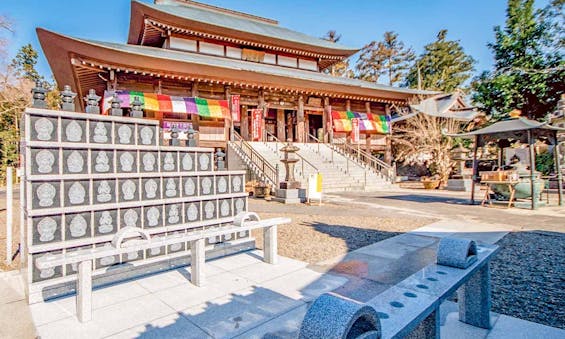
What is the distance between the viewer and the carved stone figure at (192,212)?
177 inches

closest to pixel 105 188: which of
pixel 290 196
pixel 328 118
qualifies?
pixel 290 196

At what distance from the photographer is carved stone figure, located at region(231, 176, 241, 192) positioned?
200 inches

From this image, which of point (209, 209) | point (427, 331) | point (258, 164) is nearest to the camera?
point (427, 331)

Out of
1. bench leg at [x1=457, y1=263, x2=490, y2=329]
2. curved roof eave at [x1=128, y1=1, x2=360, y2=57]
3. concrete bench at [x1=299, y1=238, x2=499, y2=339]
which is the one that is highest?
curved roof eave at [x1=128, y1=1, x2=360, y2=57]

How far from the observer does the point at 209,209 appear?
477 centimetres

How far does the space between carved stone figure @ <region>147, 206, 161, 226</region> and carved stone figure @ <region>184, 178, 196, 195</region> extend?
51cm

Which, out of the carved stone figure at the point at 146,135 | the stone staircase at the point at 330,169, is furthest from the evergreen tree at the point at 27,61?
the carved stone figure at the point at 146,135

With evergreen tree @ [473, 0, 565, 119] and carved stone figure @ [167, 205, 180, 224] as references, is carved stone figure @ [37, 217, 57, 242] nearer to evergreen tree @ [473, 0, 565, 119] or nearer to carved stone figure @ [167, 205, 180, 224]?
carved stone figure @ [167, 205, 180, 224]

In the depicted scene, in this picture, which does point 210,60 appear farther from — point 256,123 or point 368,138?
point 368,138

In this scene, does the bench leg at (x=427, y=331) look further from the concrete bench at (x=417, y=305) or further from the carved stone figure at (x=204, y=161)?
the carved stone figure at (x=204, y=161)

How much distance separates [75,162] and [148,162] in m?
0.85

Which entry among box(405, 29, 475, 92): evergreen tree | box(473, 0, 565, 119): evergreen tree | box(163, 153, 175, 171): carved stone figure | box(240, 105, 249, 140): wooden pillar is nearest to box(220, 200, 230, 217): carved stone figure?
box(163, 153, 175, 171): carved stone figure

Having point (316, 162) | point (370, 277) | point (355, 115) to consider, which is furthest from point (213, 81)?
point (370, 277)

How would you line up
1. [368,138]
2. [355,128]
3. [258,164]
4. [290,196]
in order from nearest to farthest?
[290,196] < [258,164] < [355,128] < [368,138]
